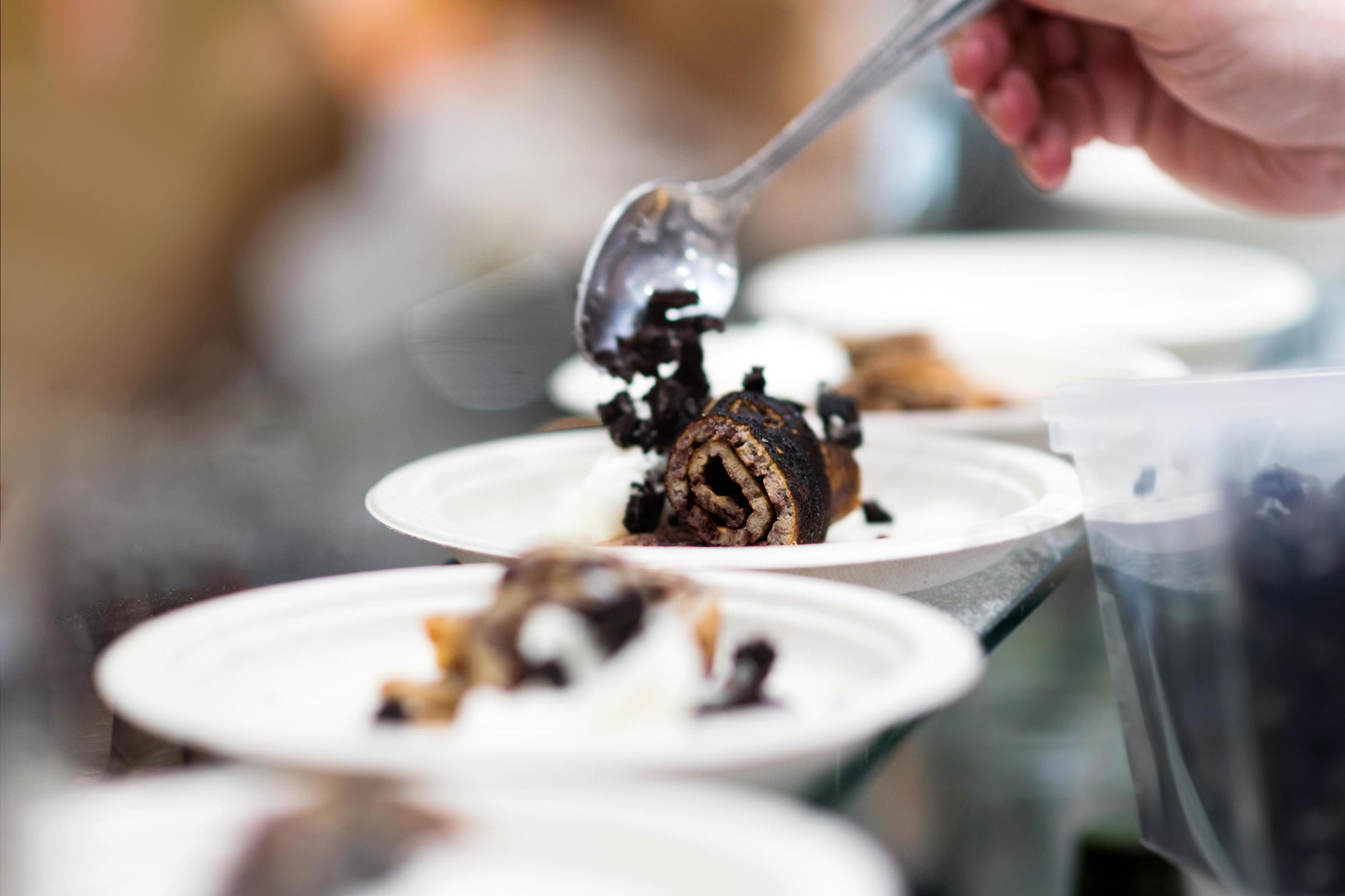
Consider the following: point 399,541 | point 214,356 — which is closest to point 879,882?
point 399,541

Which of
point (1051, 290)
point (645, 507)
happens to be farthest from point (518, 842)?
point (1051, 290)

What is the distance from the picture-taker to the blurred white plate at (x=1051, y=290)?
74.4 inches

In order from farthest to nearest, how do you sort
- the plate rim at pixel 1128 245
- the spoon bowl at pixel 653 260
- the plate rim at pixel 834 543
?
1. the plate rim at pixel 1128 245
2. the spoon bowl at pixel 653 260
3. the plate rim at pixel 834 543

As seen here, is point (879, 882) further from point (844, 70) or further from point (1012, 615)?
point (844, 70)

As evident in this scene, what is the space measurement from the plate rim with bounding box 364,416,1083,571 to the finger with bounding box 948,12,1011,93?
2.49 feet

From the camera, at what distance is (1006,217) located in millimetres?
3850

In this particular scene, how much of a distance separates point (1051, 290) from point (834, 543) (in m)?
1.75

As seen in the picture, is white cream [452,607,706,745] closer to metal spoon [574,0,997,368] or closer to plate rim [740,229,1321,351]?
metal spoon [574,0,997,368]

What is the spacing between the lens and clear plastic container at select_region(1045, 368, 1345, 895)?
2.09 feet

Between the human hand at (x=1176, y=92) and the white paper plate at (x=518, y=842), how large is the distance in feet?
3.79

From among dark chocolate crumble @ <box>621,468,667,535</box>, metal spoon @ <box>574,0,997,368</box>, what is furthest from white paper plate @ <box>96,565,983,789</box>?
metal spoon @ <box>574,0,997,368</box>

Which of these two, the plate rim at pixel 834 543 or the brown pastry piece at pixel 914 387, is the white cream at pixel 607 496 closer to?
the plate rim at pixel 834 543

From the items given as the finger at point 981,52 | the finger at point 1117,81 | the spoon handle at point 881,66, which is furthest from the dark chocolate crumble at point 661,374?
the finger at point 1117,81

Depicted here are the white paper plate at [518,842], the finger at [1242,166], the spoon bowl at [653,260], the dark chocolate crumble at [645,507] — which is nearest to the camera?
the white paper plate at [518,842]
